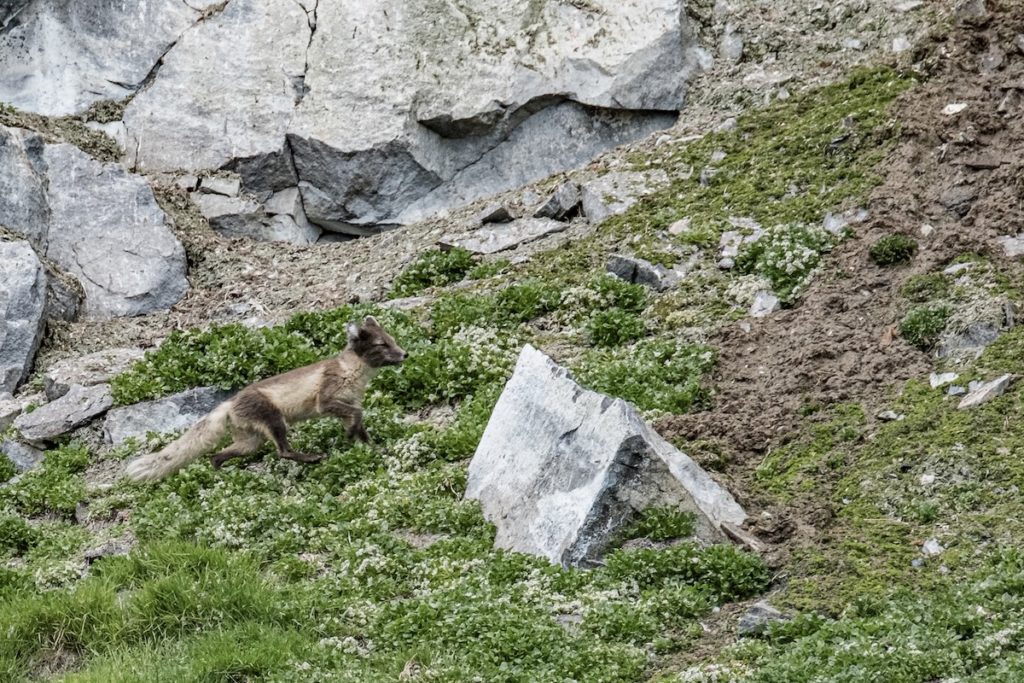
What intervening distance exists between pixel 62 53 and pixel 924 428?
52.8 ft

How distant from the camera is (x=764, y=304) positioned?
1523cm

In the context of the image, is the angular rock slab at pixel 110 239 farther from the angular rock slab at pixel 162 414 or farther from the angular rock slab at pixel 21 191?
the angular rock slab at pixel 162 414

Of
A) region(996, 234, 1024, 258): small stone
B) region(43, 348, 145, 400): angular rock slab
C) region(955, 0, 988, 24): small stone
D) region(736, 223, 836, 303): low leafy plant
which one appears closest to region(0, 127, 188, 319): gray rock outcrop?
region(43, 348, 145, 400): angular rock slab

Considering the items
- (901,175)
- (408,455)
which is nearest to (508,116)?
(901,175)

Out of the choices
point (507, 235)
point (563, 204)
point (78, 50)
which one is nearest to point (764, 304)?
point (563, 204)

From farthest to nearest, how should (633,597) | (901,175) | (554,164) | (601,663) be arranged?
(554,164) → (901,175) → (633,597) → (601,663)

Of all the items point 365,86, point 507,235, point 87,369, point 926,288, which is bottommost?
point 926,288

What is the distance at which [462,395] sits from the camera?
1485 centimetres

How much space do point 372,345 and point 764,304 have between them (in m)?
4.56

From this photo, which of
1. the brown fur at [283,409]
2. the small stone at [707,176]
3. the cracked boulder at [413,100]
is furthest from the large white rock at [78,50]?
the brown fur at [283,409]

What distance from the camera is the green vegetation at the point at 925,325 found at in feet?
43.4

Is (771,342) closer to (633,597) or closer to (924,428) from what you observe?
(924,428)

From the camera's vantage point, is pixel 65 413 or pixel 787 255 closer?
pixel 65 413

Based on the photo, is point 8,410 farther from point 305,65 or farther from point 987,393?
point 987,393
